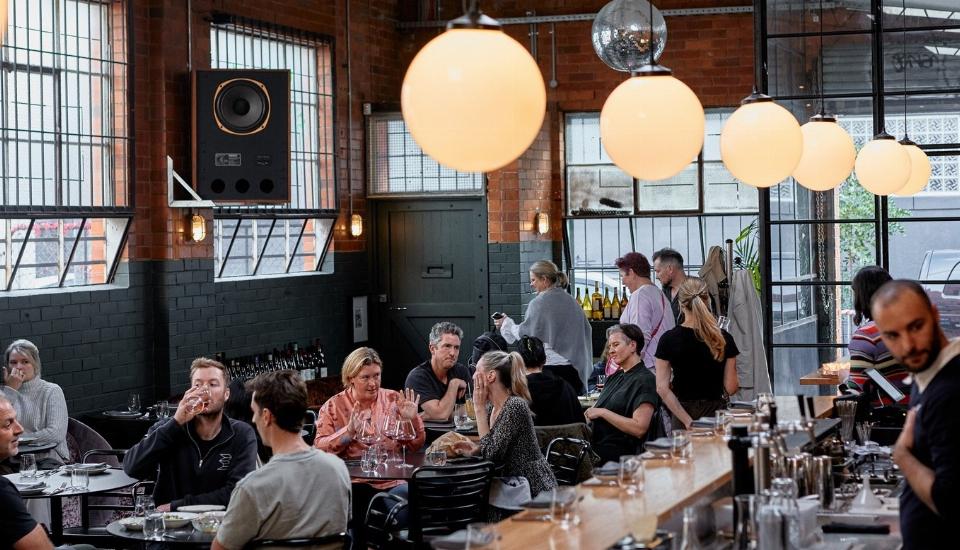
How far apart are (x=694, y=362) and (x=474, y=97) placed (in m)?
4.43

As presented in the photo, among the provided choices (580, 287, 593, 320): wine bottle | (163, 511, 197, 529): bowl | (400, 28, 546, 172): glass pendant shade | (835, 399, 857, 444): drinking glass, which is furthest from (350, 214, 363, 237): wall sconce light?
(400, 28, 546, 172): glass pendant shade

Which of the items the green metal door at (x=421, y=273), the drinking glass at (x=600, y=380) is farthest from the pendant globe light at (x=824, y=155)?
the green metal door at (x=421, y=273)

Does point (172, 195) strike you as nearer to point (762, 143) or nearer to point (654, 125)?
point (762, 143)

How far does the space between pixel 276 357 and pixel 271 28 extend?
2.66 metres

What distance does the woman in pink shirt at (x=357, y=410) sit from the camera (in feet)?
21.6

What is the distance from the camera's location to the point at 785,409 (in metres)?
6.54

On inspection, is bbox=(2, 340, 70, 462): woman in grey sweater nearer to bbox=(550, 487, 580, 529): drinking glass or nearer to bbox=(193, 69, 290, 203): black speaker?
bbox=(193, 69, 290, 203): black speaker

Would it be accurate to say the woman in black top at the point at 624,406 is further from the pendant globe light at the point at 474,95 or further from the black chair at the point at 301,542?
the pendant globe light at the point at 474,95

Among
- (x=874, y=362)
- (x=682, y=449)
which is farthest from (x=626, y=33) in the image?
(x=682, y=449)

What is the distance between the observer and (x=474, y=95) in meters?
2.86

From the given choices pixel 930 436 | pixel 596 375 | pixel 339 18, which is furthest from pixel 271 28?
pixel 930 436

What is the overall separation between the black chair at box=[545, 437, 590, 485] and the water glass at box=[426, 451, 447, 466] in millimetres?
687

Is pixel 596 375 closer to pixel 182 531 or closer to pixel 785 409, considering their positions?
pixel 785 409

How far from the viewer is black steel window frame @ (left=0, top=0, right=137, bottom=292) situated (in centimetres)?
829
